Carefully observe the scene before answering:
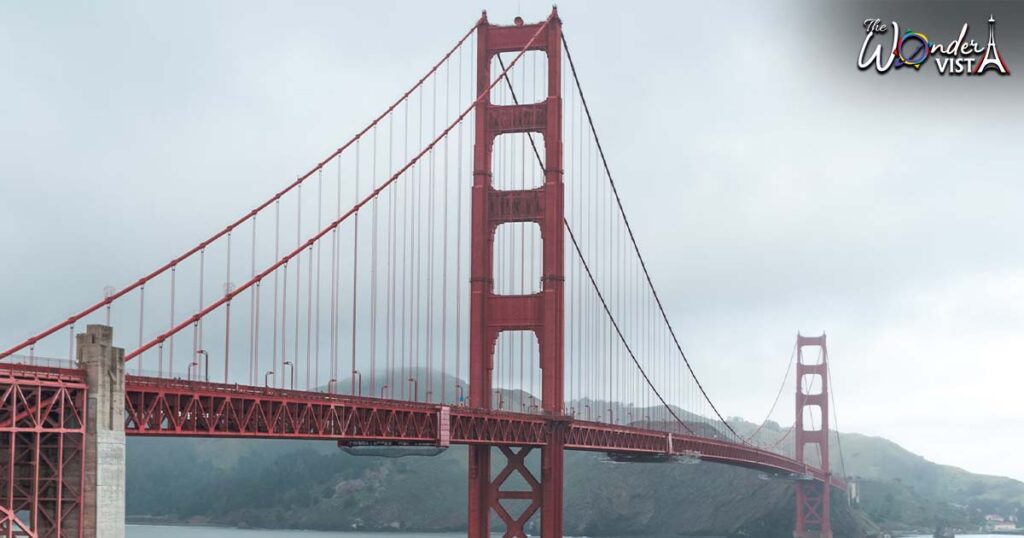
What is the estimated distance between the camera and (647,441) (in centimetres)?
9219

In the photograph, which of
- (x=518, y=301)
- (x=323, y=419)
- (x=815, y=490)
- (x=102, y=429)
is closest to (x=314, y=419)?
(x=323, y=419)

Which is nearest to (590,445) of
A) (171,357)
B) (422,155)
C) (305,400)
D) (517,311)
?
(517,311)

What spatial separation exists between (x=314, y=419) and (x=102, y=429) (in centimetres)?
1298

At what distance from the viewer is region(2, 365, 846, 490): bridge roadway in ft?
143

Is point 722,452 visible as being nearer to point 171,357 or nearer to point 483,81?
point 483,81

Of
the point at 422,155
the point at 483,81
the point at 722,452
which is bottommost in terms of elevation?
the point at 722,452

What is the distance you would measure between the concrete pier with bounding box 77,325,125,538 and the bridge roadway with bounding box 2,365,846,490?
0.62m

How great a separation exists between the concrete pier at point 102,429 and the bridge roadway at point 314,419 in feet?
2.02

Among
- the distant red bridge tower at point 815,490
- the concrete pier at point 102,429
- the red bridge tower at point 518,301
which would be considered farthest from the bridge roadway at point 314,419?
the distant red bridge tower at point 815,490

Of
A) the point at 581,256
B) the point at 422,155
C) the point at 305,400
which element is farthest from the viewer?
the point at 581,256

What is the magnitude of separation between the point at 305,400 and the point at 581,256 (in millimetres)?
39117

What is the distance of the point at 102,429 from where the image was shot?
40.9 meters

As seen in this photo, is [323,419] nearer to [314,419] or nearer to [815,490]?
[314,419]

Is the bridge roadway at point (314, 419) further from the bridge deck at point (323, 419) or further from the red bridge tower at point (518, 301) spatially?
the red bridge tower at point (518, 301)
